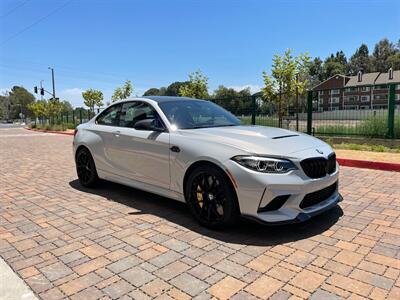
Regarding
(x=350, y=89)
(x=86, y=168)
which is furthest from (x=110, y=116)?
(x=350, y=89)

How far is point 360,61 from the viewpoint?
450ft

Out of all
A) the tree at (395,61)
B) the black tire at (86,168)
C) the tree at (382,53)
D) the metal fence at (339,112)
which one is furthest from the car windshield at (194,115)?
the tree at (382,53)

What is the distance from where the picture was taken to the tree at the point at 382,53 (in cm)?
12269

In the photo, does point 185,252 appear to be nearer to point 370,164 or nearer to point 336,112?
point 370,164

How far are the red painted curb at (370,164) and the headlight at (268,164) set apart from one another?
498 centimetres

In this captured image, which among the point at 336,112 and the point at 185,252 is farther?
the point at 336,112

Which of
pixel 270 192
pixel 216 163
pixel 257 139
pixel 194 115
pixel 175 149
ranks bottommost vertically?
pixel 270 192

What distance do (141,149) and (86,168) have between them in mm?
1790

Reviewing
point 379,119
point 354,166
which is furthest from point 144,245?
point 379,119

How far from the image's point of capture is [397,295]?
260cm

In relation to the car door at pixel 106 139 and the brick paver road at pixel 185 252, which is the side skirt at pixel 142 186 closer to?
the car door at pixel 106 139

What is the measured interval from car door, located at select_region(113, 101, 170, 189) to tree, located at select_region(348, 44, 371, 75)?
141 meters

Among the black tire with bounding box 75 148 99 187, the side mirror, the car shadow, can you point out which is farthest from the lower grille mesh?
the black tire with bounding box 75 148 99 187

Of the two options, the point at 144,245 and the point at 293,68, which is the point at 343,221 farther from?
the point at 293,68
